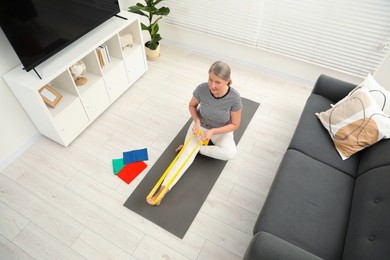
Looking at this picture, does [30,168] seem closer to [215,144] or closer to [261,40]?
[215,144]

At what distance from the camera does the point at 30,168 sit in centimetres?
237

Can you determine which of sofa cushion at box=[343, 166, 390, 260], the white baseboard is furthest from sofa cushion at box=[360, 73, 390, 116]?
the white baseboard

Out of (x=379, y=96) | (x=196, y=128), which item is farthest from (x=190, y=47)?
(x=379, y=96)

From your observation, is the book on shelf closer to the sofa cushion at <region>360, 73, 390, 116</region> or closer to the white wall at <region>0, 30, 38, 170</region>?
the white wall at <region>0, 30, 38, 170</region>

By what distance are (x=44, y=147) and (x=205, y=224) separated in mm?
1636

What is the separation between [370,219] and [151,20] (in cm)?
291

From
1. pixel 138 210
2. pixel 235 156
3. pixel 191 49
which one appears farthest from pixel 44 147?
pixel 191 49

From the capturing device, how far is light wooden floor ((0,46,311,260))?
1934 millimetres

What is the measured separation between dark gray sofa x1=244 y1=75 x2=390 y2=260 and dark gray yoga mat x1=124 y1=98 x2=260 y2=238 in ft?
1.98

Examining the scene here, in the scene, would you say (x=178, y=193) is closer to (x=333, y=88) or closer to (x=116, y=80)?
(x=116, y=80)

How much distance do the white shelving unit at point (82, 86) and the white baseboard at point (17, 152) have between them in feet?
0.34

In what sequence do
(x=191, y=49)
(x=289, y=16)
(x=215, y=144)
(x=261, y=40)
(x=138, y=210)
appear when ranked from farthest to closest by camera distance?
1. (x=191, y=49)
2. (x=261, y=40)
3. (x=289, y=16)
4. (x=215, y=144)
5. (x=138, y=210)

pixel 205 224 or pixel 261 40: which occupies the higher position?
pixel 261 40

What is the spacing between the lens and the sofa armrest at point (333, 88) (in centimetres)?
228
